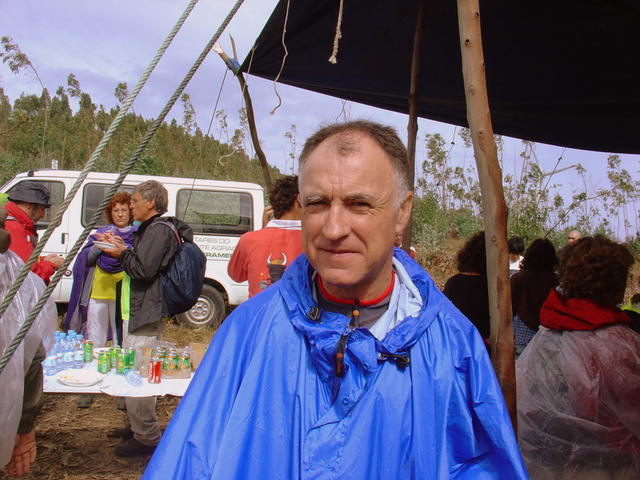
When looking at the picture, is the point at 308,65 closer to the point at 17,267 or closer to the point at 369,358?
the point at 17,267

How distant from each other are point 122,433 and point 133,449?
408 millimetres

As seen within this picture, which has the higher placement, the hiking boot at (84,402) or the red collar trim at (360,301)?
the red collar trim at (360,301)

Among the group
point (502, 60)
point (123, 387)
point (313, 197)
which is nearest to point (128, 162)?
point (313, 197)

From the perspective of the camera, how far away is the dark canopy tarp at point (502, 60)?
8.64ft

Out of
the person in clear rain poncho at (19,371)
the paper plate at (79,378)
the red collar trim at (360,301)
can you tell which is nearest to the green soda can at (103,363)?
the paper plate at (79,378)

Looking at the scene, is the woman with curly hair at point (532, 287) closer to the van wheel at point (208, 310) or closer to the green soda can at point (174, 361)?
the green soda can at point (174, 361)

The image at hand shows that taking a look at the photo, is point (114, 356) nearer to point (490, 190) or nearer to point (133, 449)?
point (133, 449)

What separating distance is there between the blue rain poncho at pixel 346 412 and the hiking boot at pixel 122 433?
10.8 ft

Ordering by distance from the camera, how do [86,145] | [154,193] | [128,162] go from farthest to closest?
1. [86,145]
2. [154,193]
3. [128,162]

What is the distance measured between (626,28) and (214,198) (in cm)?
541

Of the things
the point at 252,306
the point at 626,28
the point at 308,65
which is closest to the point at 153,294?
the point at 308,65

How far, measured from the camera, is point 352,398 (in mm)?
1127

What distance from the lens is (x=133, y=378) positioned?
10.0ft

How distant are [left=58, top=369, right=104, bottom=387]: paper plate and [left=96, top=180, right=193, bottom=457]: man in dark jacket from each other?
1.58 ft
